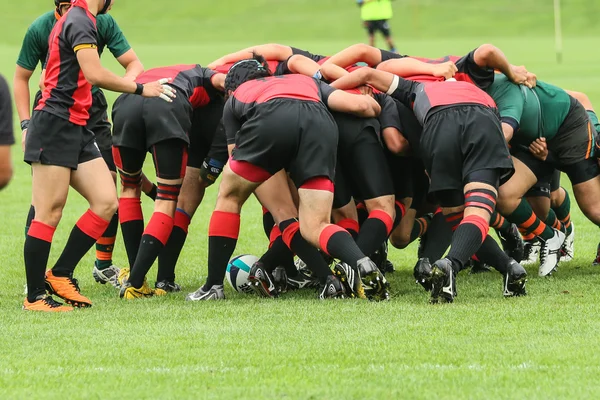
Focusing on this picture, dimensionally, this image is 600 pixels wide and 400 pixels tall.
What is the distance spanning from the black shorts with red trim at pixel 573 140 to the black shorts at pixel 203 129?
2529mm

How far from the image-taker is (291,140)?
6.94 metres

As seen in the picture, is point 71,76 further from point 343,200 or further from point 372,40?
point 372,40

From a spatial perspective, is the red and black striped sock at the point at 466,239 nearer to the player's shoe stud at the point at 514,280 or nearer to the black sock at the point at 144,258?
the player's shoe stud at the point at 514,280

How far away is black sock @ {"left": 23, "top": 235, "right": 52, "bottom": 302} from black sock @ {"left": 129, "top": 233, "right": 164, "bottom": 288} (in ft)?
2.55

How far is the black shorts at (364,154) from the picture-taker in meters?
7.45

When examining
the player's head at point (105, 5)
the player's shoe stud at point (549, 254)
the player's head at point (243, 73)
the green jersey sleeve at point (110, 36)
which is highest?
the player's head at point (105, 5)

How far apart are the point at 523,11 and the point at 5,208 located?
1806 inches

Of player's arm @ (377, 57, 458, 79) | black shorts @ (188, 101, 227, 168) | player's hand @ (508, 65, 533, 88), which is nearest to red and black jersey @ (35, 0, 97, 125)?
black shorts @ (188, 101, 227, 168)

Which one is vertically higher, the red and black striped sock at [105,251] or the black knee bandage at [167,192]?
the black knee bandage at [167,192]

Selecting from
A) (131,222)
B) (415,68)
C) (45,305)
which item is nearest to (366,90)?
(415,68)

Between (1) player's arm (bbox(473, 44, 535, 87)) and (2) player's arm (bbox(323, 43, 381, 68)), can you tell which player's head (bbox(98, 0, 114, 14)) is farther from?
(1) player's arm (bbox(473, 44, 535, 87))

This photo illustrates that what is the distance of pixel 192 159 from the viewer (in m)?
8.38

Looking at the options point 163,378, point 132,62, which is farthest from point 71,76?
point 163,378

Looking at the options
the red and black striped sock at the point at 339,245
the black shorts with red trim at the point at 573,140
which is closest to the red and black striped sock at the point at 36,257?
the red and black striped sock at the point at 339,245
